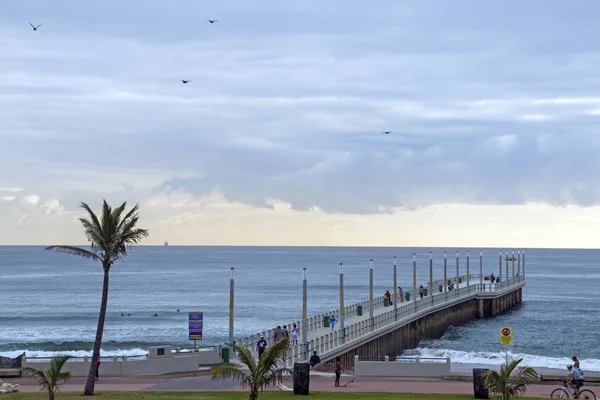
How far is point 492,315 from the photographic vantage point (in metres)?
94.6

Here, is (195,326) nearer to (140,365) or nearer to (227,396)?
(140,365)

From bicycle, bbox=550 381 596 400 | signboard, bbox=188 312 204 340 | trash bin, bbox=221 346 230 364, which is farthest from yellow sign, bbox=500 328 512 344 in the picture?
signboard, bbox=188 312 204 340

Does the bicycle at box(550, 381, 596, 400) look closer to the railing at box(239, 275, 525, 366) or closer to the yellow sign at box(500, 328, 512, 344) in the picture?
the yellow sign at box(500, 328, 512, 344)

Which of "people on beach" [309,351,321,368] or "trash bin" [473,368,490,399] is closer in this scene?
"trash bin" [473,368,490,399]

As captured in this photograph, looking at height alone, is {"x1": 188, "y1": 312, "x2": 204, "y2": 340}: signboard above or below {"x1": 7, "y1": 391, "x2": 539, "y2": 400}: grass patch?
above

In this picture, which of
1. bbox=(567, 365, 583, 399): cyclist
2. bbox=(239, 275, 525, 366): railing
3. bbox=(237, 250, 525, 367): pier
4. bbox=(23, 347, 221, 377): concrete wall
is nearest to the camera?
bbox=(567, 365, 583, 399): cyclist

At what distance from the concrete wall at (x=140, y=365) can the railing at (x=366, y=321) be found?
10.2 ft

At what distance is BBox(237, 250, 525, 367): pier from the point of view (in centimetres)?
4862

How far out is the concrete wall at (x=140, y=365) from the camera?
125ft

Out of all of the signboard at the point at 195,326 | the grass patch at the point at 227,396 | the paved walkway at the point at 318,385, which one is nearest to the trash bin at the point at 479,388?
the grass patch at the point at 227,396

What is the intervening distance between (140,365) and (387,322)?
1068 inches

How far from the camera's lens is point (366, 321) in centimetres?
5894

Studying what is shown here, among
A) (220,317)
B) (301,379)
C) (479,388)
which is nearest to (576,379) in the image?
(479,388)

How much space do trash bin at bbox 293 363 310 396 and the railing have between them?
7.04 metres
